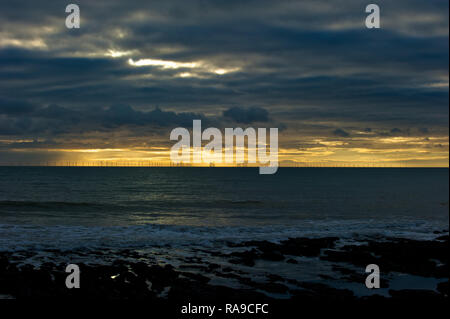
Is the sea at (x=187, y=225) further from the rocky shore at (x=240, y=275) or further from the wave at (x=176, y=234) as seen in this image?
the rocky shore at (x=240, y=275)

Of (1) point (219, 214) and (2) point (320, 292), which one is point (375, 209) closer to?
(1) point (219, 214)

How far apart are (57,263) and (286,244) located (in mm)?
13729

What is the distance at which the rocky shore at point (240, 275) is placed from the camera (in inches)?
624

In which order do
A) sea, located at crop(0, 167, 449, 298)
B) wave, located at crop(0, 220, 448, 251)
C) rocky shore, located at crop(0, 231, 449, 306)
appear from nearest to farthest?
rocky shore, located at crop(0, 231, 449, 306)
sea, located at crop(0, 167, 449, 298)
wave, located at crop(0, 220, 448, 251)

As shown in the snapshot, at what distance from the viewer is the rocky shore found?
52.0ft

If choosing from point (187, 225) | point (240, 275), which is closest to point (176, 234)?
point (187, 225)

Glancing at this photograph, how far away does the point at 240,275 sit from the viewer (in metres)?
19.1

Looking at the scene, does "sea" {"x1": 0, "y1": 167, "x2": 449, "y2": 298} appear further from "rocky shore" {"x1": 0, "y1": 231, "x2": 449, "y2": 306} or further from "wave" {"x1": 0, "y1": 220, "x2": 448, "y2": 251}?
"rocky shore" {"x1": 0, "y1": 231, "x2": 449, "y2": 306}

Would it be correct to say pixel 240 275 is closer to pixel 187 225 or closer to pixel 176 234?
pixel 176 234

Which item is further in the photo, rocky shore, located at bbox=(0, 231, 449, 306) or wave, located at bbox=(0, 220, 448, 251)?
wave, located at bbox=(0, 220, 448, 251)

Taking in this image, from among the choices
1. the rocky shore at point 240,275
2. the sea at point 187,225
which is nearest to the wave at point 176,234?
the sea at point 187,225

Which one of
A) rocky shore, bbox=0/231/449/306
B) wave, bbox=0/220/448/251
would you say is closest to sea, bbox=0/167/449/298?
wave, bbox=0/220/448/251
